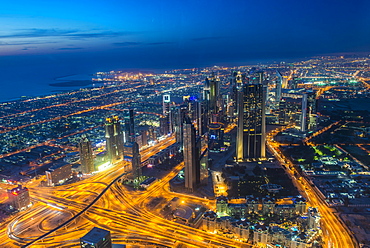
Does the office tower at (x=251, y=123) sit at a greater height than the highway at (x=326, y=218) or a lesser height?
greater

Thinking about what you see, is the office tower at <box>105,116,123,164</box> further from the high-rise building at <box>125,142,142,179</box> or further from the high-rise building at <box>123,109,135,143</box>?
the high-rise building at <box>125,142,142,179</box>

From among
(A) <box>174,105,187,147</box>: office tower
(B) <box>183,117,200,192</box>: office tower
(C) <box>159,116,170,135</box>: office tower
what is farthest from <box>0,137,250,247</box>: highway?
(C) <box>159,116,170,135</box>: office tower

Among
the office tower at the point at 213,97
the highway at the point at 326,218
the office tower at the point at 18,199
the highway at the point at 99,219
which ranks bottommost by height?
the highway at the point at 99,219

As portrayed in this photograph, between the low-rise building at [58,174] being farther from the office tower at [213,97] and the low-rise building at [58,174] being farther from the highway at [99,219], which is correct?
the office tower at [213,97]

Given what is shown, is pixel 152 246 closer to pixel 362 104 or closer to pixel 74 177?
pixel 74 177

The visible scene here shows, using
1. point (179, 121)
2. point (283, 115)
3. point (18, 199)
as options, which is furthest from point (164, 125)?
point (18, 199)

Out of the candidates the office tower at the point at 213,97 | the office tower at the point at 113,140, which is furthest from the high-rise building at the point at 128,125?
the office tower at the point at 213,97

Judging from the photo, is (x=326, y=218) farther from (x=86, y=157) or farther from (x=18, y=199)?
(x=18, y=199)
